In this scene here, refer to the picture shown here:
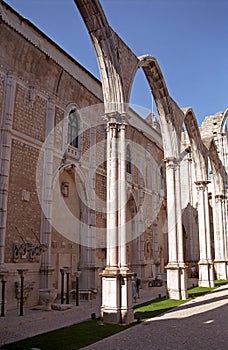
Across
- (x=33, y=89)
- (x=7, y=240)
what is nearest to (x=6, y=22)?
(x=33, y=89)

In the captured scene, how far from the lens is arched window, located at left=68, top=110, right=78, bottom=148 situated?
53.6 feet

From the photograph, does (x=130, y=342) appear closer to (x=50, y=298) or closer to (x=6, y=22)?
(x=50, y=298)

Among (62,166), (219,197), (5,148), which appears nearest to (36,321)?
(5,148)

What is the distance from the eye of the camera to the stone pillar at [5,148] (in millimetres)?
11848

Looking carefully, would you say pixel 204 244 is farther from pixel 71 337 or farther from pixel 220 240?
pixel 71 337

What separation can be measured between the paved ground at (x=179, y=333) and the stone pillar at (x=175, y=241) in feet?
7.33

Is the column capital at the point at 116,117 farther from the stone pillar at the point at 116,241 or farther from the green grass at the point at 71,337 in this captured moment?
the green grass at the point at 71,337

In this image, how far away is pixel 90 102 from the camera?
17531 millimetres

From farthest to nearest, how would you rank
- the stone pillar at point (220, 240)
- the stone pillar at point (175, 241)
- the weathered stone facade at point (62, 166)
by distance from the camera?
the stone pillar at point (220, 240), the stone pillar at point (175, 241), the weathered stone facade at point (62, 166)

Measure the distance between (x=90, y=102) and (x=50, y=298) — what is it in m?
9.44

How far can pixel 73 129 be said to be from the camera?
16641 mm

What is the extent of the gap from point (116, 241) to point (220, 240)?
15472mm

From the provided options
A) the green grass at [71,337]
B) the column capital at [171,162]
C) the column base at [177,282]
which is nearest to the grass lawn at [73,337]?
the green grass at [71,337]

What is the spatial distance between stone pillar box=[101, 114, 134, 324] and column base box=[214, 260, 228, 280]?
1503cm
